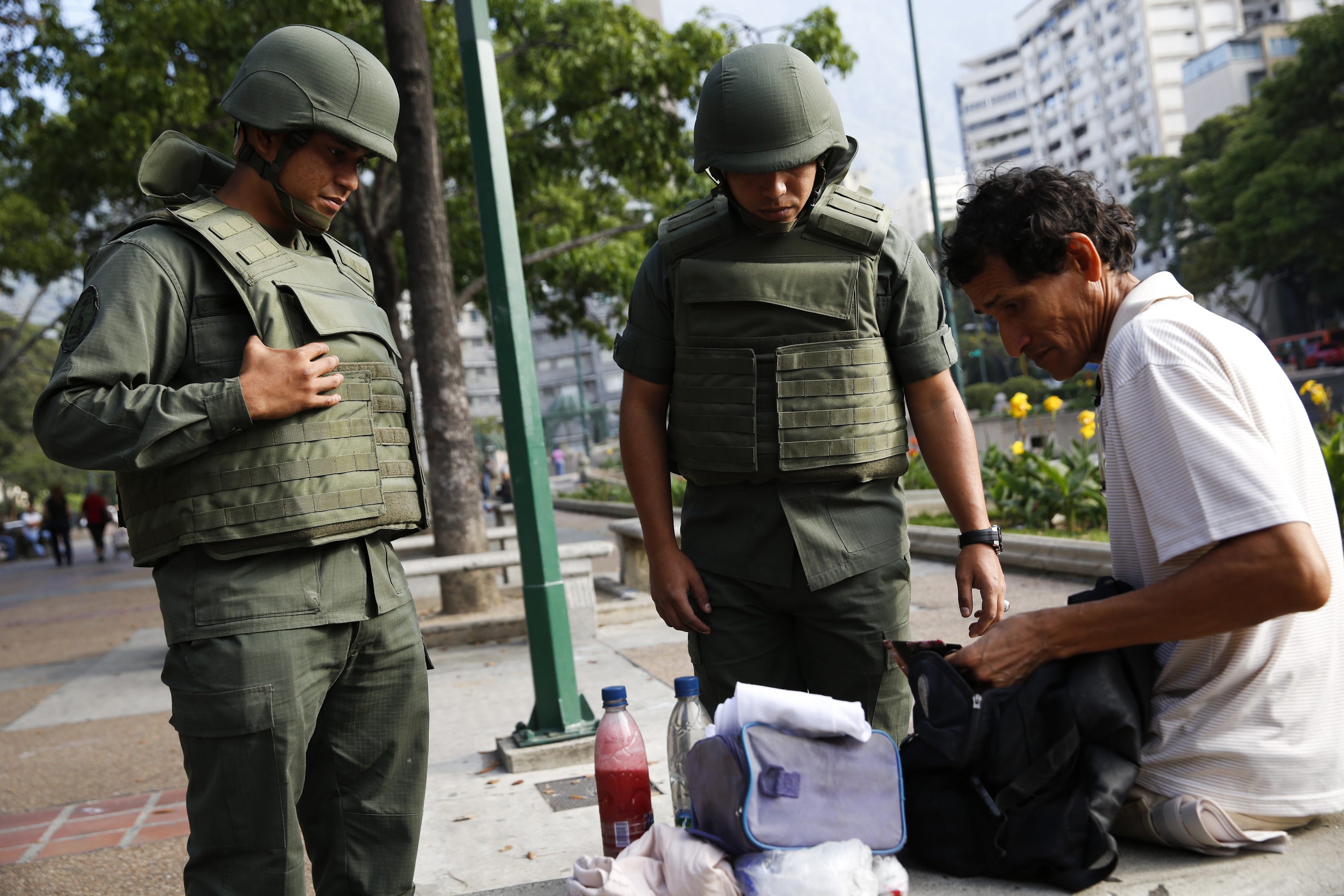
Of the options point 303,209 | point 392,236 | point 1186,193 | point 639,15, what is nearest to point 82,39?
point 392,236

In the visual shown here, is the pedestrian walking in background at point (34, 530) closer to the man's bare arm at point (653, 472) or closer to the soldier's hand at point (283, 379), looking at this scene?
the man's bare arm at point (653, 472)

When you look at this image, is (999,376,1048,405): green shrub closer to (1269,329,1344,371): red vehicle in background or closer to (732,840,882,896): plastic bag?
(1269,329,1344,371): red vehicle in background

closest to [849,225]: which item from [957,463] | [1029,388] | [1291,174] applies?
[957,463]

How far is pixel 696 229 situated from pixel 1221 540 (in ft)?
4.68

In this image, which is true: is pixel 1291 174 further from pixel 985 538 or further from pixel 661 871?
pixel 661 871

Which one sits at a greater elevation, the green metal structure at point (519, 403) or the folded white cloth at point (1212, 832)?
the green metal structure at point (519, 403)

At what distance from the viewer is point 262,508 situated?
7.09 feet

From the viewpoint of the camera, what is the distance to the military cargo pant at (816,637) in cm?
257

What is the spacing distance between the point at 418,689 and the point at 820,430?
1.09m

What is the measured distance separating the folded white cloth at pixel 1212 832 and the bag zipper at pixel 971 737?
0.35 metres

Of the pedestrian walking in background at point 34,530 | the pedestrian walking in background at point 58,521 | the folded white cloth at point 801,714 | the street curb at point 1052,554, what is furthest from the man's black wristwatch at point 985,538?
the pedestrian walking in background at point 34,530

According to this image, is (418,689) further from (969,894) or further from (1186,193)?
(1186,193)

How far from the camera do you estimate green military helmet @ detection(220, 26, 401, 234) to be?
2.27m

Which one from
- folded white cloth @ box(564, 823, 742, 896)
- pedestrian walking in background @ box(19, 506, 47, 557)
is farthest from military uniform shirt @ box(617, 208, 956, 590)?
pedestrian walking in background @ box(19, 506, 47, 557)
